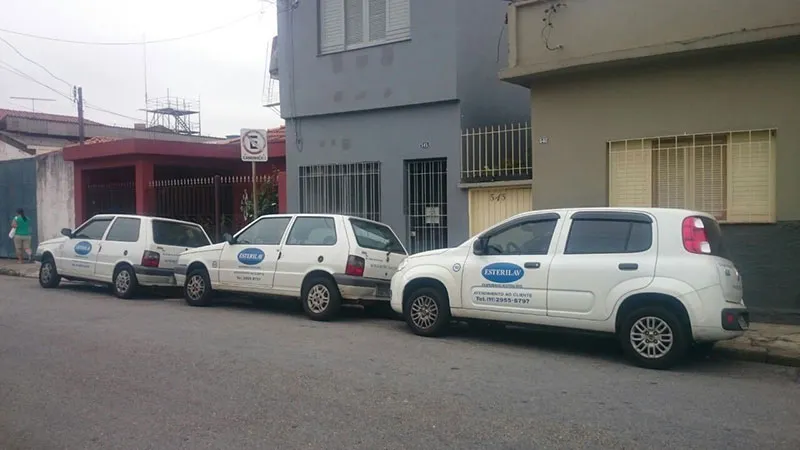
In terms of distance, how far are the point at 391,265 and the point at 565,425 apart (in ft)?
18.3

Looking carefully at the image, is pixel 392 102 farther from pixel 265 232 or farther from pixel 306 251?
pixel 306 251

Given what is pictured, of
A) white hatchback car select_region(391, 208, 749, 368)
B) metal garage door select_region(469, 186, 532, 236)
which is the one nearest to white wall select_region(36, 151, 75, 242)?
metal garage door select_region(469, 186, 532, 236)

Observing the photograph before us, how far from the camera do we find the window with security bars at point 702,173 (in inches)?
398

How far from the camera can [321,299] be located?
10805 millimetres

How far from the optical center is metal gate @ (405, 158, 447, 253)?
45.4ft

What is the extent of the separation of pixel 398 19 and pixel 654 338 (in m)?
8.61

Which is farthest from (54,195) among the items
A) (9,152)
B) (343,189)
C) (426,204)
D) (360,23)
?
(426,204)

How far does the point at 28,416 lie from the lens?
19.6ft

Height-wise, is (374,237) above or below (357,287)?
above

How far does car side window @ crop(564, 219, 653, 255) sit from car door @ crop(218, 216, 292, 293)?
15.8 feet

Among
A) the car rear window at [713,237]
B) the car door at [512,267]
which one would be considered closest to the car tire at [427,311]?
the car door at [512,267]

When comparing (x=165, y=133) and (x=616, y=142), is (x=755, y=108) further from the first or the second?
(x=165, y=133)

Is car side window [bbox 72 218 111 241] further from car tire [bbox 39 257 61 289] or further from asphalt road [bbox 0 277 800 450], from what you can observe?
asphalt road [bbox 0 277 800 450]

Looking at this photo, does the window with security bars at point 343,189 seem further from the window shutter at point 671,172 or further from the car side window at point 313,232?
the window shutter at point 671,172
